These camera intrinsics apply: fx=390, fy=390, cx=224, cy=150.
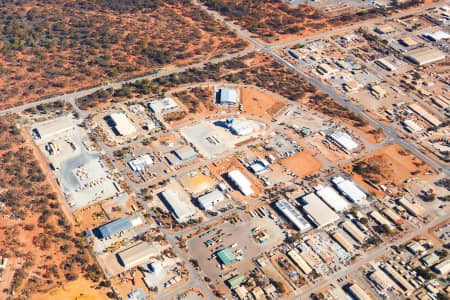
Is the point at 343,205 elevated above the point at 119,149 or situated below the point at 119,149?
below

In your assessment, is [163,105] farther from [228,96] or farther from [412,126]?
[412,126]

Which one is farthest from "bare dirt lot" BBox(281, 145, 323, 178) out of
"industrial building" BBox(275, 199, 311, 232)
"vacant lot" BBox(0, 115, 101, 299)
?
"vacant lot" BBox(0, 115, 101, 299)

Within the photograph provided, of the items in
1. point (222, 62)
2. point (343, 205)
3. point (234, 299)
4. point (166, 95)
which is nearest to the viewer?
point (234, 299)

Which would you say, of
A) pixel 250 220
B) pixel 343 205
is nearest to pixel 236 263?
pixel 250 220

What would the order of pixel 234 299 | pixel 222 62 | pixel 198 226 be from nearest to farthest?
1. pixel 234 299
2. pixel 198 226
3. pixel 222 62

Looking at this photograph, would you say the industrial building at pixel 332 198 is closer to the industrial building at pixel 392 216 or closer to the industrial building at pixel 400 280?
the industrial building at pixel 392 216

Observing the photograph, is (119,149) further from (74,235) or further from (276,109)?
(276,109)
